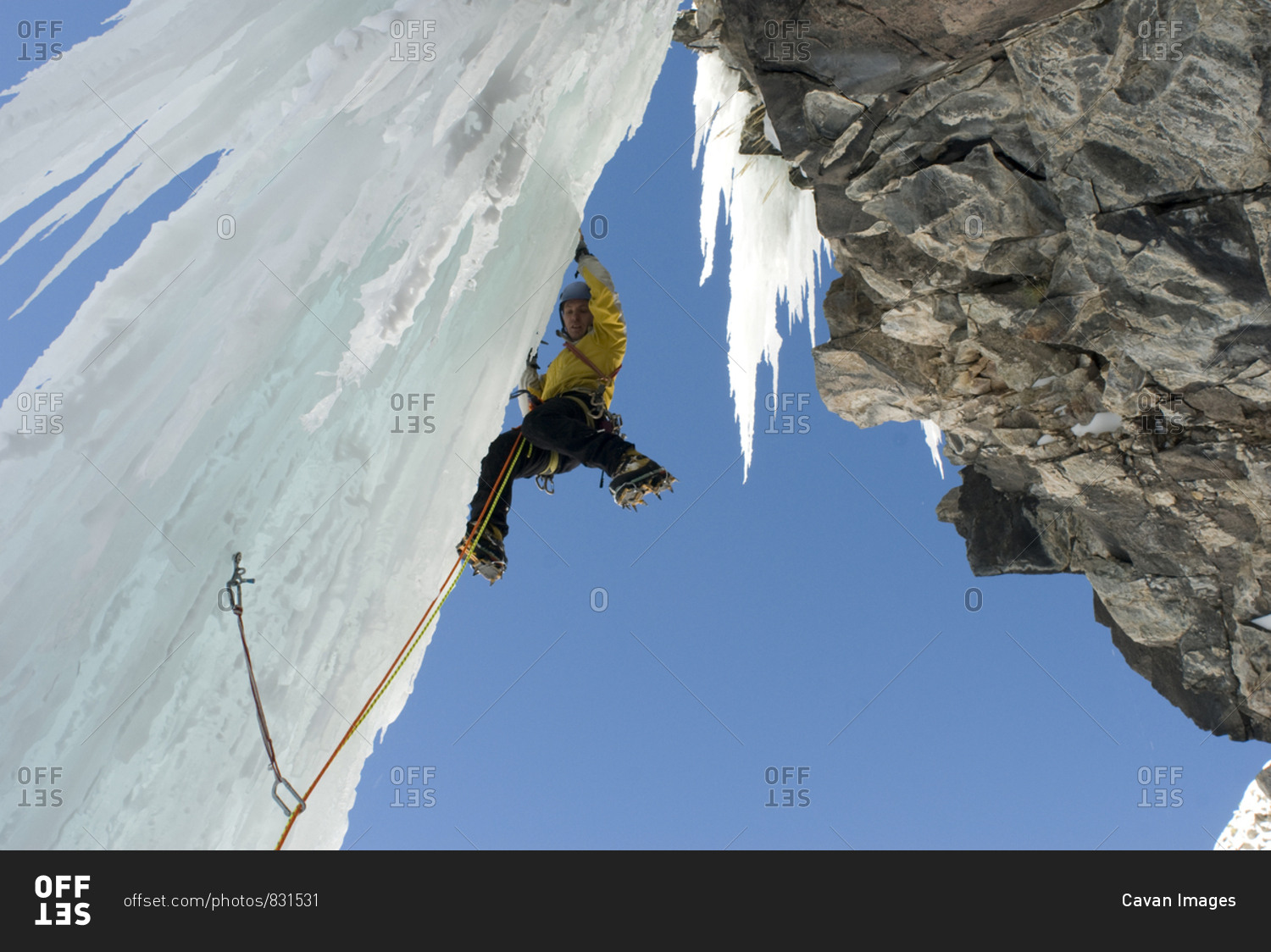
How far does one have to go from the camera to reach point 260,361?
402 centimetres

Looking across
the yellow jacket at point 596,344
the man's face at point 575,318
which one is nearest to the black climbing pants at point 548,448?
the yellow jacket at point 596,344

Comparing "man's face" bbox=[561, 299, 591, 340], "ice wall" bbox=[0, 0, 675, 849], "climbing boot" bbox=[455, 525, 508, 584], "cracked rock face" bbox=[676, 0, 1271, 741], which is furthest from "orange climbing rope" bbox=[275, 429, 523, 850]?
"cracked rock face" bbox=[676, 0, 1271, 741]

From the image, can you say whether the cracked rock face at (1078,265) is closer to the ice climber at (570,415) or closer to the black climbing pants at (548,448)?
the ice climber at (570,415)

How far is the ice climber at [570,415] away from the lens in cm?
489

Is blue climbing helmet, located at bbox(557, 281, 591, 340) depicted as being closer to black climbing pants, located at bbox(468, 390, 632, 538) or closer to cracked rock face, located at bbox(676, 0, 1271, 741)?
black climbing pants, located at bbox(468, 390, 632, 538)

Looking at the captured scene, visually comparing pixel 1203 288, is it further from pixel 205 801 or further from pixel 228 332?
pixel 205 801

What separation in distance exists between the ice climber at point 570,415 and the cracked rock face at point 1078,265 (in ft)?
5.09

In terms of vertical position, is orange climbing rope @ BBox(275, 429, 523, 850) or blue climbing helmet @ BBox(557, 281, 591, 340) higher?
blue climbing helmet @ BBox(557, 281, 591, 340)

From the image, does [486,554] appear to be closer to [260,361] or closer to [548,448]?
[548,448]

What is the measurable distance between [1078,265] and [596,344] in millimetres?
2976

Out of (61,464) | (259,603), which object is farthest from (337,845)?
(61,464)

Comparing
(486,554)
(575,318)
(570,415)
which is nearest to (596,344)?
(575,318)

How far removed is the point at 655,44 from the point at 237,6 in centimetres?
276

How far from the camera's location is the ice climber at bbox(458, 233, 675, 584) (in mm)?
4891
